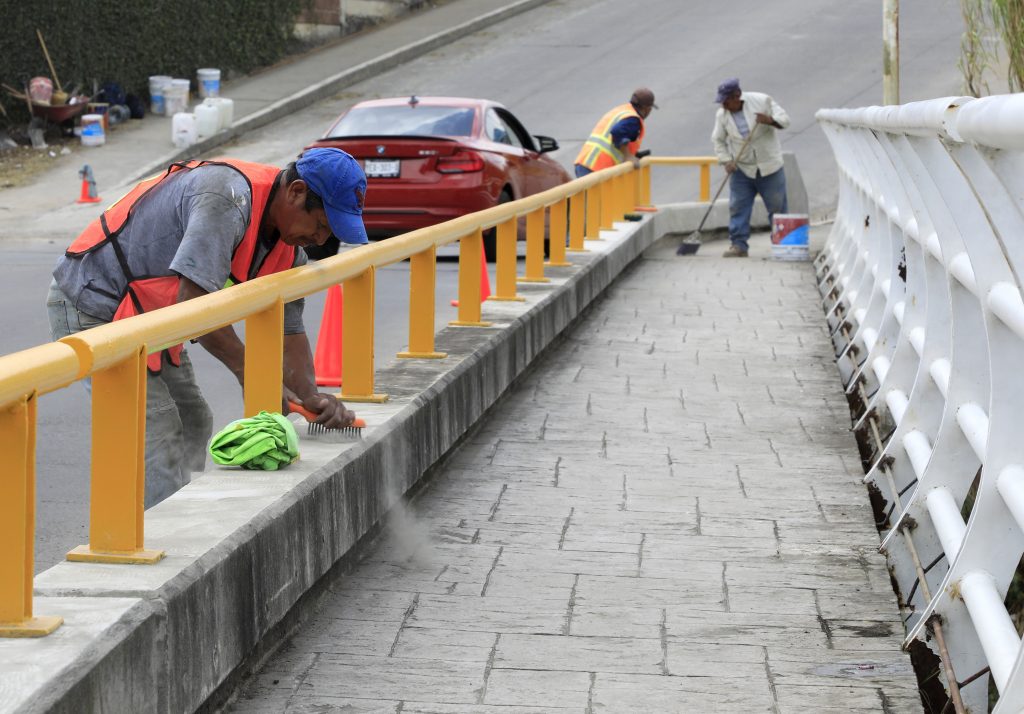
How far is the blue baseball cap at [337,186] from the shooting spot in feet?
15.9

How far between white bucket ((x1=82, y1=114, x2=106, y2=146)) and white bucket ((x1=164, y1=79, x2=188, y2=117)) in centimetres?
258

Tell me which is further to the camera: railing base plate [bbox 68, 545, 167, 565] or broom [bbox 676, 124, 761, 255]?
broom [bbox 676, 124, 761, 255]

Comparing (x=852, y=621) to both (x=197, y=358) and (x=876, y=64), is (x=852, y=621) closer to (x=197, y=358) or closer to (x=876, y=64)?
(x=197, y=358)

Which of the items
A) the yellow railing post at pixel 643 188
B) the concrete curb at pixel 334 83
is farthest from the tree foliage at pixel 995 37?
the concrete curb at pixel 334 83

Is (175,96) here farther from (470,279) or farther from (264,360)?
(264,360)

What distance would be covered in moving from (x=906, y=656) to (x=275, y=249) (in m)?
2.26

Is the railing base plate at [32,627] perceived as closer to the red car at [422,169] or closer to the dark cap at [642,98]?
the red car at [422,169]

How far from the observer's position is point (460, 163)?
52.9ft

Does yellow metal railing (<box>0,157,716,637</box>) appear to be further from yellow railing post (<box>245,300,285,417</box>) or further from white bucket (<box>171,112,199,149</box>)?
white bucket (<box>171,112,199,149</box>)

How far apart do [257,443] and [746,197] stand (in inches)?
542

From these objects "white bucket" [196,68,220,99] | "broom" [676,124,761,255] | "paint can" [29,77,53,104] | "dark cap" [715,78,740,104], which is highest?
"white bucket" [196,68,220,99]

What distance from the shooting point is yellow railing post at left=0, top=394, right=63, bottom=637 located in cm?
303

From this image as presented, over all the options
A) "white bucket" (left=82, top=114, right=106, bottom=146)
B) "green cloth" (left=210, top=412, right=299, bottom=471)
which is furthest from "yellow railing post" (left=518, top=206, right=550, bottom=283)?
"white bucket" (left=82, top=114, right=106, bottom=146)

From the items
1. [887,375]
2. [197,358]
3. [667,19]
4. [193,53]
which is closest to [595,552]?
[887,375]
